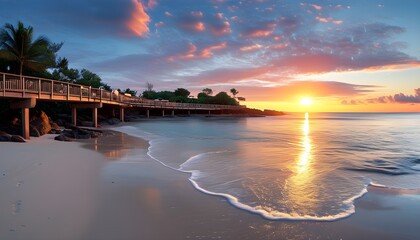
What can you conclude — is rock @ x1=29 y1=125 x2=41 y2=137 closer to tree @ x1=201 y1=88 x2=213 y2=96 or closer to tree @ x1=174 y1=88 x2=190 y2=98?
tree @ x1=174 y1=88 x2=190 y2=98

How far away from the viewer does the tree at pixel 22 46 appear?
21.0 metres

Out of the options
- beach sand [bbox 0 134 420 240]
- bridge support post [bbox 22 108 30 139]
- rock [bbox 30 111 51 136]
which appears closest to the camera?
beach sand [bbox 0 134 420 240]

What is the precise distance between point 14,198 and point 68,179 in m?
1.48

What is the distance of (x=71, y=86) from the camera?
19891 millimetres

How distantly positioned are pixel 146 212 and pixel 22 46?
71.4ft

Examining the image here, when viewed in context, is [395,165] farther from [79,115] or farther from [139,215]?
[79,115]

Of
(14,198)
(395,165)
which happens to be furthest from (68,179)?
(395,165)

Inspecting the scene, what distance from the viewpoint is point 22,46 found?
69.8ft

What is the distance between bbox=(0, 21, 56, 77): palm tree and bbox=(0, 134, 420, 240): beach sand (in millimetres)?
17791

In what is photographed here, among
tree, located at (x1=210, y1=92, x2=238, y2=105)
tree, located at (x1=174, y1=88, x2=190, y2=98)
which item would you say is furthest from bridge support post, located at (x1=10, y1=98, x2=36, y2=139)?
tree, located at (x1=174, y1=88, x2=190, y2=98)

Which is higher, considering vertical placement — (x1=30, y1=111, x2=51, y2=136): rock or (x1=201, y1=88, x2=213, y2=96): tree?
(x1=201, y1=88, x2=213, y2=96): tree

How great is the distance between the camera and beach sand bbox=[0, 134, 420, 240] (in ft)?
12.4

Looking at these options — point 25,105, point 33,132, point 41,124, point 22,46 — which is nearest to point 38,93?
point 25,105

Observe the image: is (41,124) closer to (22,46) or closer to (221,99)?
(22,46)
